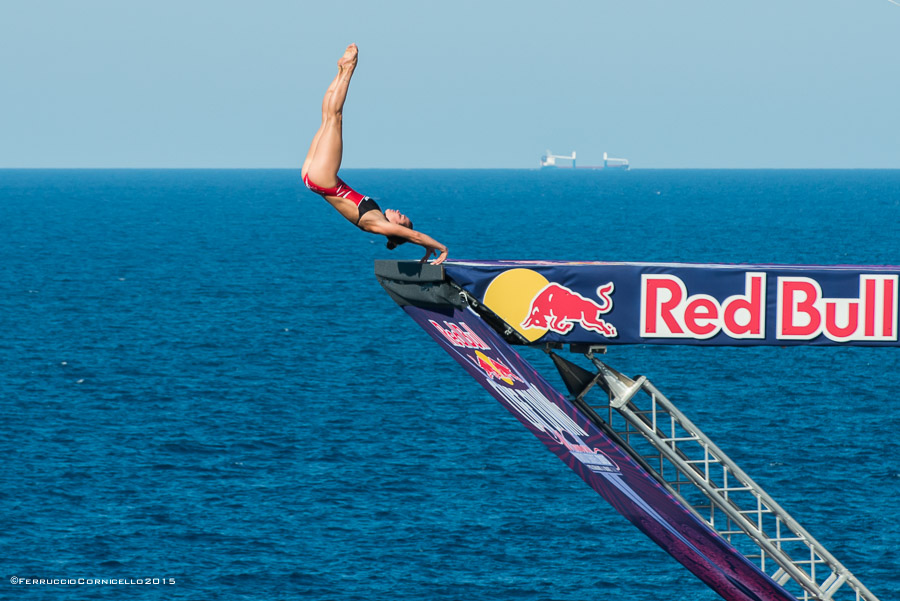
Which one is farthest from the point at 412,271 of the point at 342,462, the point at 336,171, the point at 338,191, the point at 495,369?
the point at 342,462

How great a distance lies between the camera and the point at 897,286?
19625mm

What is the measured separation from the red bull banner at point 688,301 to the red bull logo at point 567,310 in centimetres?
2

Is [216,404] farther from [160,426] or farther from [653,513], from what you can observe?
[653,513]

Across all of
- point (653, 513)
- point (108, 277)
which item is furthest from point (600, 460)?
point (108, 277)

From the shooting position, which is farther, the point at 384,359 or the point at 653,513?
the point at 384,359

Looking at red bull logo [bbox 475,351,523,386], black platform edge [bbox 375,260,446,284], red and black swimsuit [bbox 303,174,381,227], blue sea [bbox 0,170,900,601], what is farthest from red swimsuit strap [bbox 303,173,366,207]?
blue sea [bbox 0,170,900,601]

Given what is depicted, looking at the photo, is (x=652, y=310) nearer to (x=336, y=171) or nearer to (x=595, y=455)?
(x=595, y=455)

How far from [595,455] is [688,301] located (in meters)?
3.12

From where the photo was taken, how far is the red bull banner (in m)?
19.6

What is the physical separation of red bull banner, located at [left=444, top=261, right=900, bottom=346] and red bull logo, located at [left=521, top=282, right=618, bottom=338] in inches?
0.6

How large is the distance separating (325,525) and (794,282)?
3993cm
